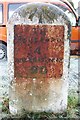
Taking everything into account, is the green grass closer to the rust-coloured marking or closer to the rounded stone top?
the rust-coloured marking

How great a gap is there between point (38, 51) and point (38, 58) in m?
0.10

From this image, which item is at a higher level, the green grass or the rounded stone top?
the rounded stone top

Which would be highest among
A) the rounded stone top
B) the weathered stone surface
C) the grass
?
the rounded stone top

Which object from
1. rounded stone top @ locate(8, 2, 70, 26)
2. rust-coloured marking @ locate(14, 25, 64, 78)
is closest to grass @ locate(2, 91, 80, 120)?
rust-coloured marking @ locate(14, 25, 64, 78)

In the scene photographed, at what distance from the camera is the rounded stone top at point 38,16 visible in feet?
14.3

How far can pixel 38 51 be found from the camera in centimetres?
446

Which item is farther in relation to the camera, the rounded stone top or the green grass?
the green grass

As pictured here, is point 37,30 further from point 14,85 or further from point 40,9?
point 14,85

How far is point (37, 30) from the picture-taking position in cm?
441

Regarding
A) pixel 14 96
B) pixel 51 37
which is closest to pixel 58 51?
pixel 51 37

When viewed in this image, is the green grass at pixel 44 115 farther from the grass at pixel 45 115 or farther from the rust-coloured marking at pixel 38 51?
the rust-coloured marking at pixel 38 51

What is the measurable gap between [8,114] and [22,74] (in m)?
0.58

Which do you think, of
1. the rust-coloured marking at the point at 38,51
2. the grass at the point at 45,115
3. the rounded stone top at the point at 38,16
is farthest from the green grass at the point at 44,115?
the rounded stone top at the point at 38,16

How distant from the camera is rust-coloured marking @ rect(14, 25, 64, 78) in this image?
4.41m
